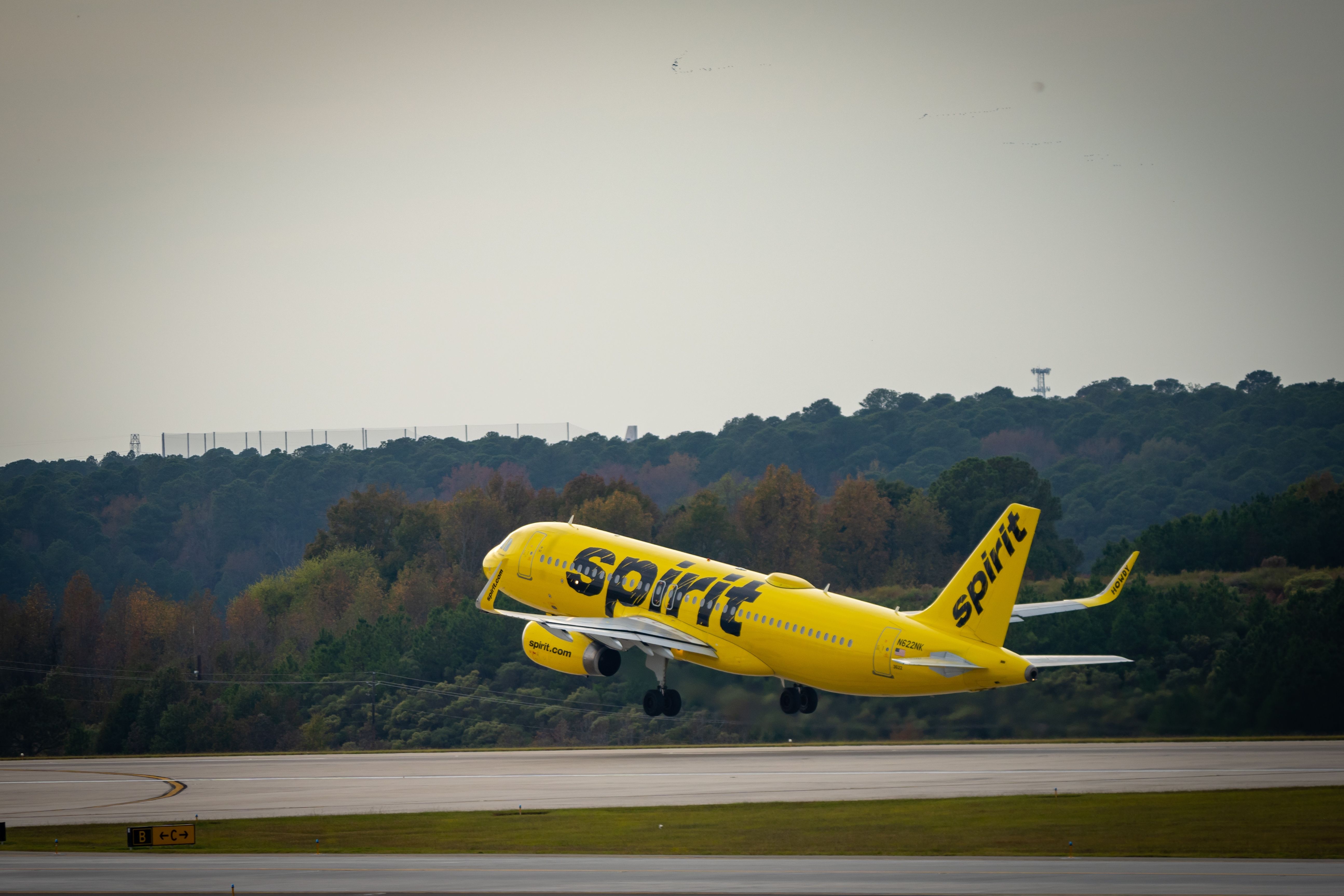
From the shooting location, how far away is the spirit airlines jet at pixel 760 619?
2256 inches

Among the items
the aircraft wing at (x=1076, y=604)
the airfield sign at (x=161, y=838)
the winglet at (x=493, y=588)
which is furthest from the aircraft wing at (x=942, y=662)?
the airfield sign at (x=161, y=838)

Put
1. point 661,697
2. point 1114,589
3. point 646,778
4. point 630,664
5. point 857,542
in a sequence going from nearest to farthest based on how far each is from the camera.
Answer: point 646,778
point 1114,589
point 661,697
point 630,664
point 857,542

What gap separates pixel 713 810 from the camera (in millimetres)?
51281

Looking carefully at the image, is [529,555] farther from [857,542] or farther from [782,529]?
[857,542]

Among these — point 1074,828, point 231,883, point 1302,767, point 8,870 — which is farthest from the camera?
point 1302,767

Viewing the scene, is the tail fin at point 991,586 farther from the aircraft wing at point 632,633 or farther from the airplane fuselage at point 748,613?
the aircraft wing at point 632,633

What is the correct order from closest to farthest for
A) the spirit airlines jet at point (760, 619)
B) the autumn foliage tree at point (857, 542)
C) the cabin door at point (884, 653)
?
the spirit airlines jet at point (760, 619)
the cabin door at point (884, 653)
the autumn foliage tree at point (857, 542)

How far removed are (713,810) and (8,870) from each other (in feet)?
65.8

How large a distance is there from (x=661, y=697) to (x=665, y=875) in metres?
30.7

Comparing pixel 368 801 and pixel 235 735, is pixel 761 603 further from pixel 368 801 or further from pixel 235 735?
pixel 235 735

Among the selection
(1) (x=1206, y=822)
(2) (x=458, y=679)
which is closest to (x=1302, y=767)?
(1) (x=1206, y=822)

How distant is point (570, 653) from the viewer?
68875 millimetres

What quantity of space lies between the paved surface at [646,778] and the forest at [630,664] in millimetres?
8359

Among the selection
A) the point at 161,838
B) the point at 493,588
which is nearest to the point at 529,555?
the point at 493,588
